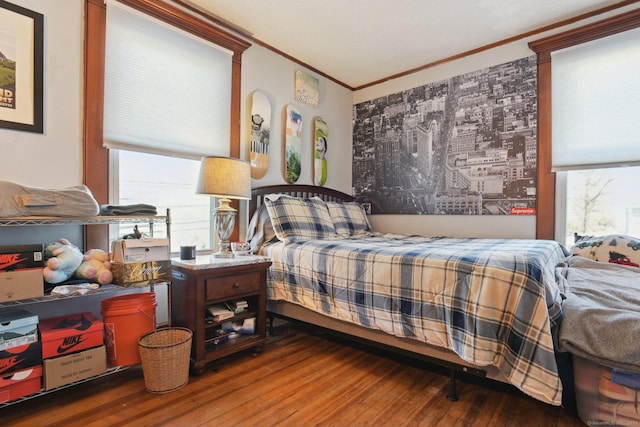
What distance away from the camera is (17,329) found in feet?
4.56

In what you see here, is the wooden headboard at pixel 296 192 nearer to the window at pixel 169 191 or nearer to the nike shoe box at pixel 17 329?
the window at pixel 169 191

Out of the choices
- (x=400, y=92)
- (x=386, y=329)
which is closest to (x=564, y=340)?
(x=386, y=329)

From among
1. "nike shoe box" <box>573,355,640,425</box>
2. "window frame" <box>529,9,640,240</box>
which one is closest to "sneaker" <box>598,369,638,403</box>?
"nike shoe box" <box>573,355,640,425</box>

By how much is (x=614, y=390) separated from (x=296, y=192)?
101 inches

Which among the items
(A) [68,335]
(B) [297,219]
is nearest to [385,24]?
(B) [297,219]

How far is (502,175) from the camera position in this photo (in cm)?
294

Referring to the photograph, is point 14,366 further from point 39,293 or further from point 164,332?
point 164,332

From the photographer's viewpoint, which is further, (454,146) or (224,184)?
(454,146)

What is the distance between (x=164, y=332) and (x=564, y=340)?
195cm

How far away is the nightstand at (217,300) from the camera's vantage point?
1821 mm

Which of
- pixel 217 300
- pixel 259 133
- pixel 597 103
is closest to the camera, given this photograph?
pixel 217 300

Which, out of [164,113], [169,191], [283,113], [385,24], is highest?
[385,24]

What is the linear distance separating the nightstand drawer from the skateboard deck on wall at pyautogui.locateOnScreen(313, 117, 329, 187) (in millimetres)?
1669

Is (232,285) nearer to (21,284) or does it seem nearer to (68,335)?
(68,335)
